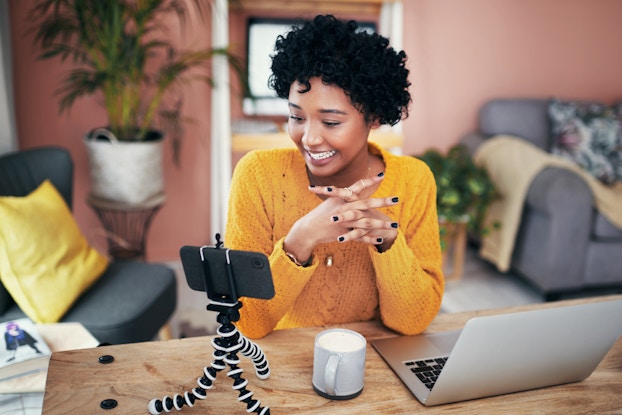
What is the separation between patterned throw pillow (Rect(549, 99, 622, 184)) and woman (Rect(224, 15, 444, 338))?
7.05ft

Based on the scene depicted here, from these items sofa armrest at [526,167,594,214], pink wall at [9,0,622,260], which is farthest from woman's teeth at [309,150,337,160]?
pink wall at [9,0,622,260]

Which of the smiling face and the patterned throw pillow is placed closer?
the smiling face

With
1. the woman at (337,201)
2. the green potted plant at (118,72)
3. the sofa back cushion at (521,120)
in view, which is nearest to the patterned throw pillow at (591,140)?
the sofa back cushion at (521,120)

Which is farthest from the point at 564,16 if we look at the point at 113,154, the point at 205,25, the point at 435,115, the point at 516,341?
the point at 516,341

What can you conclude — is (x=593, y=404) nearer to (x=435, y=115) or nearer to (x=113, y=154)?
(x=113, y=154)

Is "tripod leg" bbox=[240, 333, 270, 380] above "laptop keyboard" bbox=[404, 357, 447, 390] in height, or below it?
above

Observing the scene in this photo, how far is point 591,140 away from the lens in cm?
317

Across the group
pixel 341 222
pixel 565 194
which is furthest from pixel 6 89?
pixel 565 194

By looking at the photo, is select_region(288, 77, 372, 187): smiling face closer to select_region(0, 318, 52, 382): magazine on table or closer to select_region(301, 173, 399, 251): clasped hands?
select_region(301, 173, 399, 251): clasped hands

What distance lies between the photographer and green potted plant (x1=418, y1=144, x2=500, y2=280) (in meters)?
2.83

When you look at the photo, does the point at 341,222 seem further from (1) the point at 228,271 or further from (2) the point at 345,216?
(1) the point at 228,271

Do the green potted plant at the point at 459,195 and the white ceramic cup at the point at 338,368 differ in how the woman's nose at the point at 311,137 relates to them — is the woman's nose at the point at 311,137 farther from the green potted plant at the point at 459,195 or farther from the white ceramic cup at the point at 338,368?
the green potted plant at the point at 459,195

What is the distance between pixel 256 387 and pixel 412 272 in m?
0.39

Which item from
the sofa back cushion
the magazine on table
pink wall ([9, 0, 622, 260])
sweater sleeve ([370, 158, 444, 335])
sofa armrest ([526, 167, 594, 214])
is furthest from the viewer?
the sofa back cushion
